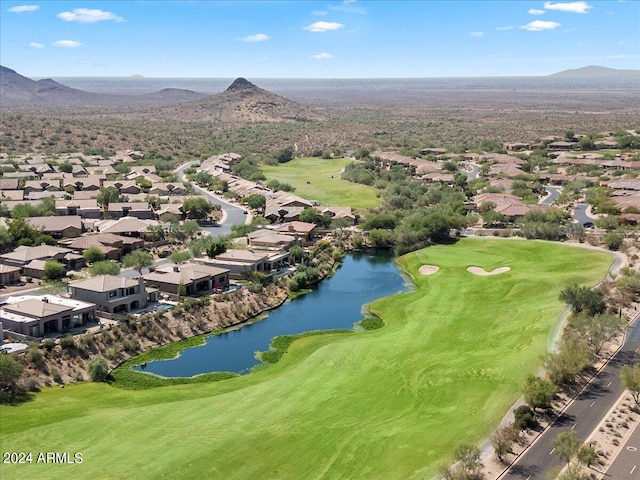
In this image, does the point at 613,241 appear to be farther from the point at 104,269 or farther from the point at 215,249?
the point at 104,269

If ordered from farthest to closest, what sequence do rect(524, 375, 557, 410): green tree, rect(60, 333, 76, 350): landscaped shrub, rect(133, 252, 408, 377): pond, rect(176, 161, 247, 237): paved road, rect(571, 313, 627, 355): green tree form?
rect(176, 161, 247, 237): paved road < rect(133, 252, 408, 377): pond < rect(60, 333, 76, 350): landscaped shrub < rect(571, 313, 627, 355): green tree < rect(524, 375, 557, 410): green tree

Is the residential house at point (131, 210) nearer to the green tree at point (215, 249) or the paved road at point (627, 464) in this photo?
the green tree at point (215, 249)

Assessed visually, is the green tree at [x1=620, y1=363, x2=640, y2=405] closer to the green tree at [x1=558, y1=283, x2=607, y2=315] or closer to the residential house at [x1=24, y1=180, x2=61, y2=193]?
the green tree at [x1=558, y1=283, x2=607, y2=315]

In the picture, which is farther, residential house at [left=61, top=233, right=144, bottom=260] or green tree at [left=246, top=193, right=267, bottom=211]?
green tree at [left=246, top=193, right=267, bottom=211]

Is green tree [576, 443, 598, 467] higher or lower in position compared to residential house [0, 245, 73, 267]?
lower

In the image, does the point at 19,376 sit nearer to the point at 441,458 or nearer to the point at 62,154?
the point at 441,458

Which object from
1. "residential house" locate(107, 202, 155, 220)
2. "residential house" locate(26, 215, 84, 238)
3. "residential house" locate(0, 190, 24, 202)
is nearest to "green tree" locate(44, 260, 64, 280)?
"residential house" locate(26, 215, 84, 238)

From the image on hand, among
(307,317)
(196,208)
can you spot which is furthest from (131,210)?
(307,317)
